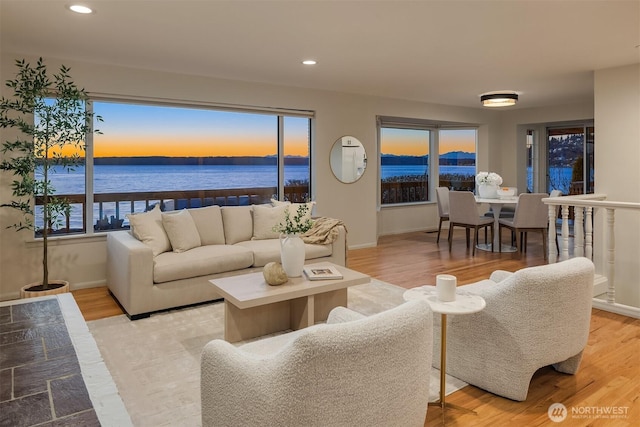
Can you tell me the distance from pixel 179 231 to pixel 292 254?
1475mm

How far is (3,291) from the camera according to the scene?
429 centimetres

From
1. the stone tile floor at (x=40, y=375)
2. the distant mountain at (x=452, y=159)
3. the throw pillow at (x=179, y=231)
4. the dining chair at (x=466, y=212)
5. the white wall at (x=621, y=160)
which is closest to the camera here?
the stone tile floor at (x=40, y=375)

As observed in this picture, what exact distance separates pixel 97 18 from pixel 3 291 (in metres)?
2.85

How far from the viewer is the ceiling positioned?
10.2 ft

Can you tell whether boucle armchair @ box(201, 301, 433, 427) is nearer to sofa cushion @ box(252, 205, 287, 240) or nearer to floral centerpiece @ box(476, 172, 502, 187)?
sofa cushion @ box(252, 205, 287, 240)

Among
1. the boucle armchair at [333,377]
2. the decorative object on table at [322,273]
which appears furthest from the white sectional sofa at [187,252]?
the boucle armchair at [333,377]

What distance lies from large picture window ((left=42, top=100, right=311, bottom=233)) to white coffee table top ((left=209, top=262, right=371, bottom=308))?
243 centimetres

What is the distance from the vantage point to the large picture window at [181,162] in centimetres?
486

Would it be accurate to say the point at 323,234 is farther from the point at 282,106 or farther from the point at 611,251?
the point at 611,251

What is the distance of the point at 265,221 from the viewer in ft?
16.2

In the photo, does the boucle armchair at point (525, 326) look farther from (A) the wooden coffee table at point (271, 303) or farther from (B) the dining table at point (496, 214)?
(B) the dining table at point (496, 214)

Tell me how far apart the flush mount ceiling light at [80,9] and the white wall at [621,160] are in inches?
206

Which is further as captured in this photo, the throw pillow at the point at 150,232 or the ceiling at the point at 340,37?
the throw pillow at the point at 150,232

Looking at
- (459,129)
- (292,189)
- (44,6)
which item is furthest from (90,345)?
(459,129)
